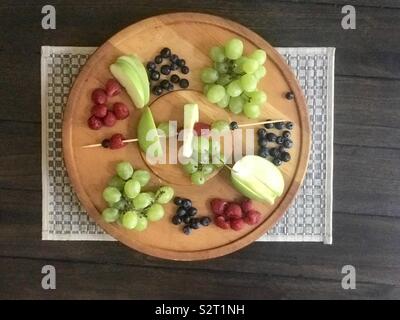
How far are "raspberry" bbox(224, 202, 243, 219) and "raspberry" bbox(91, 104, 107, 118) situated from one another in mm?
275

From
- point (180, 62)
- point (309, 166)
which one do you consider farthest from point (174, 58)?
point (309, 166)

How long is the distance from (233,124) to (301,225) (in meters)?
0.25

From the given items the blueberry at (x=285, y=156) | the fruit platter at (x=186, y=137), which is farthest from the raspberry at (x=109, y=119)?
the blueberry at (x=285, y=156)

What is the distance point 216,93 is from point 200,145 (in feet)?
0.31

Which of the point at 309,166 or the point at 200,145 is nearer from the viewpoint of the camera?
the point at 200,145

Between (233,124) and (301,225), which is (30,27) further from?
(301,225)

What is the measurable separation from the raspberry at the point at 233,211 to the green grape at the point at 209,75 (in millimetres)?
225

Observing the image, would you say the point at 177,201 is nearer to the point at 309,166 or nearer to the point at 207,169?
the point at 207,169

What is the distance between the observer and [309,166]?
0.95 meters

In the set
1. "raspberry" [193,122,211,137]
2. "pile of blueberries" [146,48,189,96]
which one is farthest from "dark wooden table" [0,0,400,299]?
"raspberry" [193,122,211,137]

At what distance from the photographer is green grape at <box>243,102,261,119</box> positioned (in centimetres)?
85

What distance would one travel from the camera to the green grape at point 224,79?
2.82 feet

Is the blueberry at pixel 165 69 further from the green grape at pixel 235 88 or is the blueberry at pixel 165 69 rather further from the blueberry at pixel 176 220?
the blueberry at pixel 176 220
